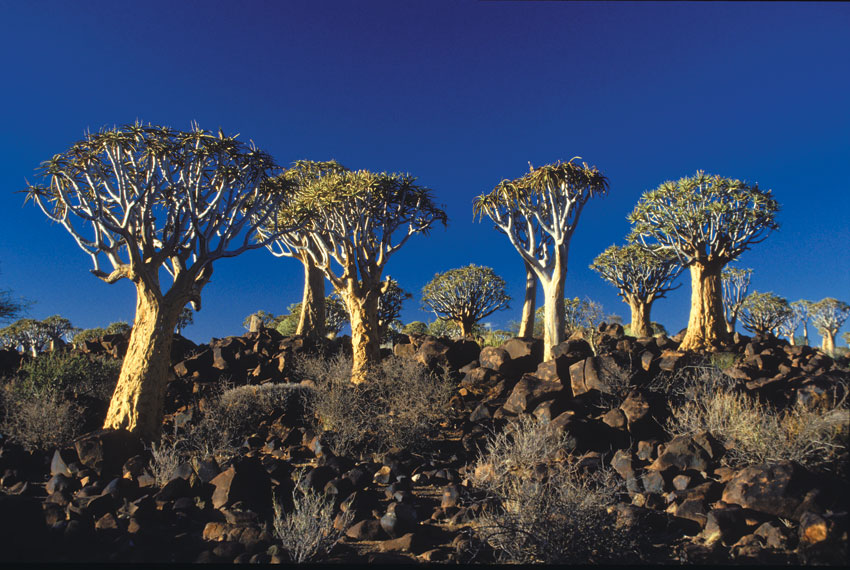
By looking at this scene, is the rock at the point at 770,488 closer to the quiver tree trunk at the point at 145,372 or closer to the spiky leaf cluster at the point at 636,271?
the quiver tree trunk at the point at 145,372

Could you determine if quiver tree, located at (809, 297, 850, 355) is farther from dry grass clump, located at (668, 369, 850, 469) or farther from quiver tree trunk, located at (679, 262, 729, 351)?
dry grass clump, located at (668, 369, 850, 469)

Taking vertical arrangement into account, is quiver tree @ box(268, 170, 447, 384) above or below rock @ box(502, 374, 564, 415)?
above

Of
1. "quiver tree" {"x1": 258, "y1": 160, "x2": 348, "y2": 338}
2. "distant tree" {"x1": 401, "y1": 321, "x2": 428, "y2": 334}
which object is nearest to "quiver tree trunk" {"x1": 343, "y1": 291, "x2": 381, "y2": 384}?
"quiver tree" {"x1": 258, "y1": 160, "x2": 348, "y2": 338}

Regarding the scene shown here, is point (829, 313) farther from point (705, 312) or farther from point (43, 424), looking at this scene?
point (43, 424)

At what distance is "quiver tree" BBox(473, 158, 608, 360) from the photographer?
555 inches

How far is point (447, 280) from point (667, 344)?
1330 cm

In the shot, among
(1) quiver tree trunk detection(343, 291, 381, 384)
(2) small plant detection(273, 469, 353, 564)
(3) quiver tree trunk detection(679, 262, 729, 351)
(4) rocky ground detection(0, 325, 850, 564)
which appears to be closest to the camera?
(2) small plant detection(273, 469, 353, 564)

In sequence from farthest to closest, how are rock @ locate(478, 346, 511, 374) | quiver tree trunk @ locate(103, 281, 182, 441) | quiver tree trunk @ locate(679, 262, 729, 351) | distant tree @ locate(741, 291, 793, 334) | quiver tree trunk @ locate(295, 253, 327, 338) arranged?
distant tree @ locate(741, 291, 793, 334) → quiver tree trunk @ locate(295, 253, 327, 338) → quiver tree trunk @ locate(679, 262, 729, 351) → rock @ locate(478, 346, 511, 374) → quiver tree trunk @ locate(103, 281, 182, 441)

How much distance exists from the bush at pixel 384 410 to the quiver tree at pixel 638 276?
48.8ft

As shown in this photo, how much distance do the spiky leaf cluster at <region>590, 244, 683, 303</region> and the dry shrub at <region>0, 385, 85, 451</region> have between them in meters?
21.7

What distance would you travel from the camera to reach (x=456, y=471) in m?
8.09

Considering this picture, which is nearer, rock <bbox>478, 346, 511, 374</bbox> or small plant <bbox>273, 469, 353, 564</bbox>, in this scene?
small plant <bbox>273, 469, 353, 564</bbox>

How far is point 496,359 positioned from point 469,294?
12.9 meters

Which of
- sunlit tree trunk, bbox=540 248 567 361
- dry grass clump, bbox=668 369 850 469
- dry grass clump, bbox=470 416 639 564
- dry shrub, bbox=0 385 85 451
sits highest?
sunlit tree trunk, bbox=540 248 567 361
